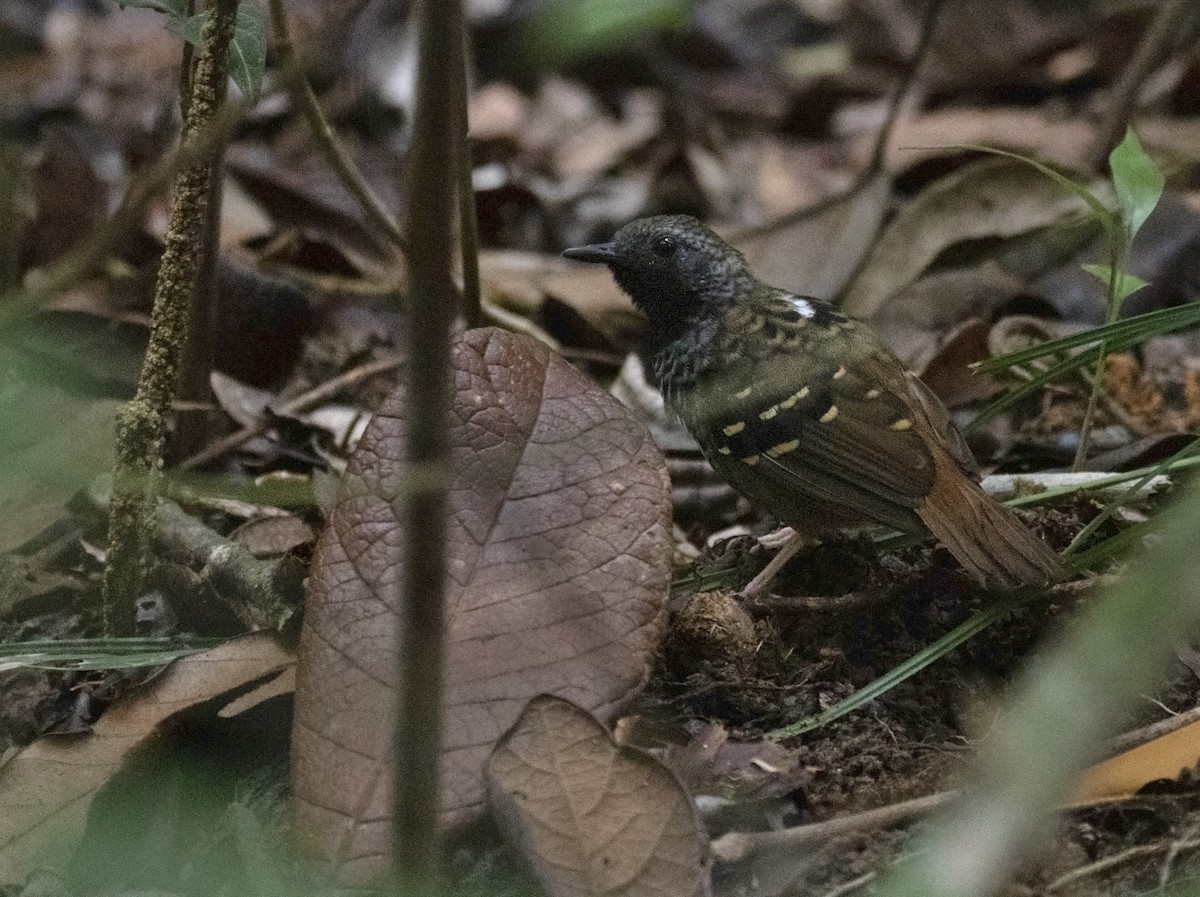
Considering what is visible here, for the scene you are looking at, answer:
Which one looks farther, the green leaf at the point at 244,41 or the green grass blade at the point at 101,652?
the green grass blade at the point at 101,652

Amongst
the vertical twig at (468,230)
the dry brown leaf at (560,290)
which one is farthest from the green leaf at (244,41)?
the dry brown leaf at (560,290)

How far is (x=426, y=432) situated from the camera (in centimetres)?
152

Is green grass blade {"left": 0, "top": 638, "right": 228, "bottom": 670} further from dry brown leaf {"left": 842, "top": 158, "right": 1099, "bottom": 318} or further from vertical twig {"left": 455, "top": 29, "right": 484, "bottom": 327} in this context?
dry brown leaf {"left": 842, "top": 158, "right": 1099, "bottom": 318}

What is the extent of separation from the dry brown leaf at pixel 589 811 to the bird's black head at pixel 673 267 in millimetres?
2013

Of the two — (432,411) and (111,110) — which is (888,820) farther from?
(111,110)

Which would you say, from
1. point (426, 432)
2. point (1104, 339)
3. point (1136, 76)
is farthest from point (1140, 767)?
point (1136, 76)

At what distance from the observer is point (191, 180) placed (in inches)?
113

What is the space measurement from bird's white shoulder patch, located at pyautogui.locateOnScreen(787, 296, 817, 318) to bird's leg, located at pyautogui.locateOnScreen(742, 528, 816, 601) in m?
0.74

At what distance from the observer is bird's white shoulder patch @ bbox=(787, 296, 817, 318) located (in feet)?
13.3

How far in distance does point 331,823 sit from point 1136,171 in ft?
7.71

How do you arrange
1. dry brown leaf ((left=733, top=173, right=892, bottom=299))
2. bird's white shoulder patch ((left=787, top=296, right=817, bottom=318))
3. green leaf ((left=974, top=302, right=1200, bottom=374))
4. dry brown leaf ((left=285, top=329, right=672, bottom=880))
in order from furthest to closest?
1. dry brown leaf ((left=733, top=173, right=892, bottom=299))
2. bird's white shoulder patch ((left=787, top=296, right=817, bottom=318))
3. green leaf ((left=974, top=302, right=1200, bottom=374))
4. dry brown leaf ((left=285, top=329, right=672, bottom=880))

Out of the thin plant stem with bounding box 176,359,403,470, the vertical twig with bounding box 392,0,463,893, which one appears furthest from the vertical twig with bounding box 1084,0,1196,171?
the vertical twig with bounding box 392,0,463,893

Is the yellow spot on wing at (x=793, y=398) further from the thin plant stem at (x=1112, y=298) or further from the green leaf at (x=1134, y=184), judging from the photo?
the green leaf at (x=1134, y=184)

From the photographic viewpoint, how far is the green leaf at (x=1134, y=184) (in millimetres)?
3406
